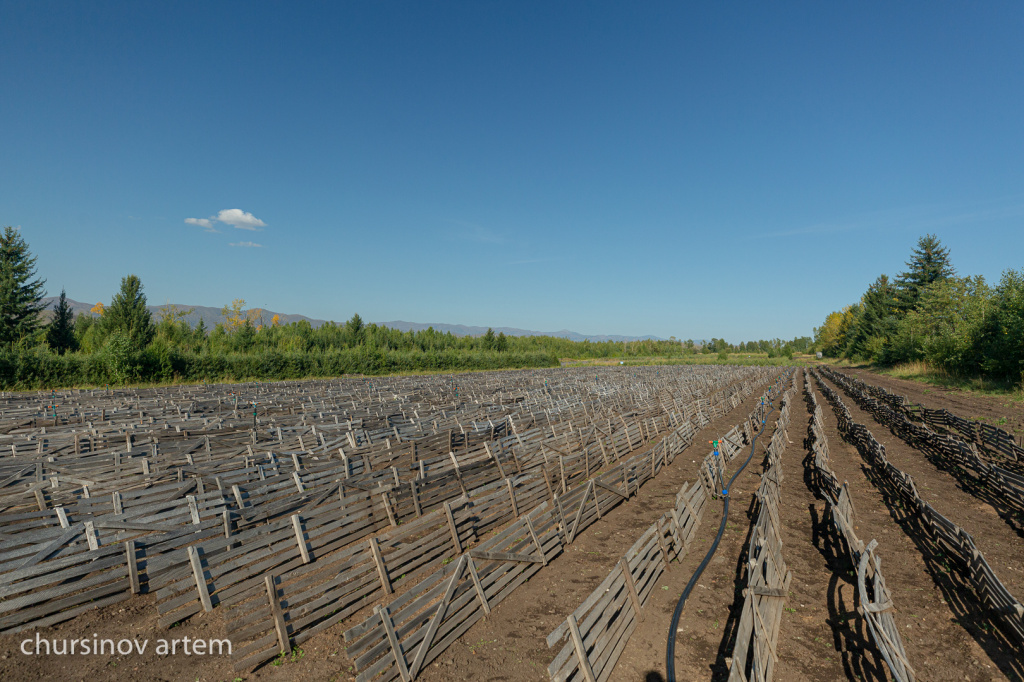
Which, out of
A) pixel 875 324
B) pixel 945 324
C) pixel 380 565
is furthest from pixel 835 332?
pixel 380 565

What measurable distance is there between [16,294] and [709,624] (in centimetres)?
6888

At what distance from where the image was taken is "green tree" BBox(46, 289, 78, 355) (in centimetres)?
5351

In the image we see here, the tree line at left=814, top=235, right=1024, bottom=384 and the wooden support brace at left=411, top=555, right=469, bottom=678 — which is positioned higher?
the tree line at left=814, top=235, right=1024, bottom=384

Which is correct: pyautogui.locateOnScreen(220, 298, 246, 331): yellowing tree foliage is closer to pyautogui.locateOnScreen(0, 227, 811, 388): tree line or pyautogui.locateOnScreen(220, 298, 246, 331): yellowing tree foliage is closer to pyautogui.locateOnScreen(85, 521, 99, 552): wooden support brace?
pyautogui.locateOnScreen(0, 227, 811, 388): tree line

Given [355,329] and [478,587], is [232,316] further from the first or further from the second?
[478,587]

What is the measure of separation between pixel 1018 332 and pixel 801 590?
38868 millimetres

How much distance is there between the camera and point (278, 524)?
8.11 metres

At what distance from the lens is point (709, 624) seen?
7.12 meters

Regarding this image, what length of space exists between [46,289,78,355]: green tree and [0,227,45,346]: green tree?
2495 millimetres

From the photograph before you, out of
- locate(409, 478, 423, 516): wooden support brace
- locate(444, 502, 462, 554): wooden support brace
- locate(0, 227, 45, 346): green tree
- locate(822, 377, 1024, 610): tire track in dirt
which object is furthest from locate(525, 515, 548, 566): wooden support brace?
locate(0, 227, 45, 346): green tree

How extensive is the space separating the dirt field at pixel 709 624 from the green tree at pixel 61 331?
65.3 metres

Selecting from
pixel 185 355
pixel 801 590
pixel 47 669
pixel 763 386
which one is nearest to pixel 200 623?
pixel 47 669

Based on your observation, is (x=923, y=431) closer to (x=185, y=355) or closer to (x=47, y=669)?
(x=47, y=669)

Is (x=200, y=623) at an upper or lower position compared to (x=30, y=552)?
lower
